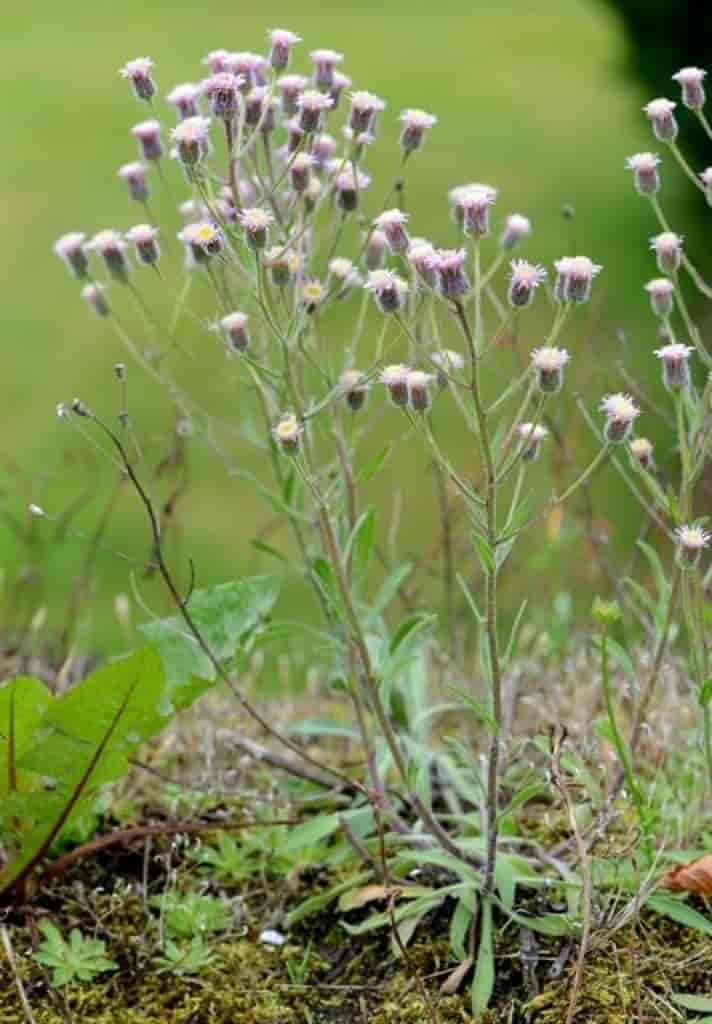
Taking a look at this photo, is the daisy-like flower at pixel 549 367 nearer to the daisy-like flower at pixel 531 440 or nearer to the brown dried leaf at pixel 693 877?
the daisy-like flower at pixel 531 440

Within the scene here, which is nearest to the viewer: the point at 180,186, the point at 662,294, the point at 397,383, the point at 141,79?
the point at 397,383

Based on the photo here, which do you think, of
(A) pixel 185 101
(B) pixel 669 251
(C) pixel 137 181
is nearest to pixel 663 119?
(B) pixel 669 251

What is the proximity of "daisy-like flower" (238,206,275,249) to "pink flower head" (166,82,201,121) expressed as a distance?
14.7 inches

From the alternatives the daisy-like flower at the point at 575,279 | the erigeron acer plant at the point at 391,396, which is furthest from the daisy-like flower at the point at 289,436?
the daisy-like flower at the point at 575,279

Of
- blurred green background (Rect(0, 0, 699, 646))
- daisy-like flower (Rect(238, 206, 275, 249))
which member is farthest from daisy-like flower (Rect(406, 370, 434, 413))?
blurred green background (Rect(0, 0, 699, 646))

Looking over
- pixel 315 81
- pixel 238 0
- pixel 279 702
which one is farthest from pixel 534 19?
pixel 315 81

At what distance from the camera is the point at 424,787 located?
2371 mm

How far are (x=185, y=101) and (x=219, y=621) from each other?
0.84m

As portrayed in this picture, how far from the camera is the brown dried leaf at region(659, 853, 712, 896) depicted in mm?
2248

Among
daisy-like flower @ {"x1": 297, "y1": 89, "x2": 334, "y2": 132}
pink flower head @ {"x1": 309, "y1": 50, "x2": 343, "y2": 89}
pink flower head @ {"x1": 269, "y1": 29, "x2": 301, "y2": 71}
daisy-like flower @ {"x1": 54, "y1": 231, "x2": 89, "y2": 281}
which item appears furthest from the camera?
daisy-like flower @ {"x1": 54, "y1": 231, "x2": 89, "y2": 281}

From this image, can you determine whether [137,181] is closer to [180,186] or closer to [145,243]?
[145,243]

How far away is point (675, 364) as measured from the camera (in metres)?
2.03

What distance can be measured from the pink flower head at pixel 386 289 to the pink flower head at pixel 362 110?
1.20ft

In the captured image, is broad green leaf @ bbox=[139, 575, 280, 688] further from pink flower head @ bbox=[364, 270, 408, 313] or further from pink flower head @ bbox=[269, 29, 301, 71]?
pink flower head @ bbox=[269, 29, 301, 71]
